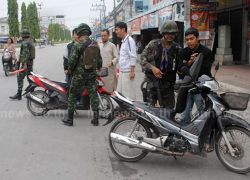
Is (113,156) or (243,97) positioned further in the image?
(113,156)

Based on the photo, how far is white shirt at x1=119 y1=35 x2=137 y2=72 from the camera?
25.1 ft

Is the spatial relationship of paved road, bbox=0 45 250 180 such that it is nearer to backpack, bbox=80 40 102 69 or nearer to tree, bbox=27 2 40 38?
backpack, bbox=80 40 102 69

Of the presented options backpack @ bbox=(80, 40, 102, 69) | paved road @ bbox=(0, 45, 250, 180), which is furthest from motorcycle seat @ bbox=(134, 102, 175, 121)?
backpack @ bbox=(80, 40, 102, 69)

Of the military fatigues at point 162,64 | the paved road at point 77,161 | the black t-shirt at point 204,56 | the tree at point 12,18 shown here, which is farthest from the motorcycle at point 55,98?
the tree at point 12,18

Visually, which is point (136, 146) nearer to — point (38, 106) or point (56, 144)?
point (56, 144)

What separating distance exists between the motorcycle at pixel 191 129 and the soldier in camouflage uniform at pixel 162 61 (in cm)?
69

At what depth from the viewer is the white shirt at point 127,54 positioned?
766cm

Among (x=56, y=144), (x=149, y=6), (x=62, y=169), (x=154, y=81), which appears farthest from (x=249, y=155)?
(x=149, y=6)

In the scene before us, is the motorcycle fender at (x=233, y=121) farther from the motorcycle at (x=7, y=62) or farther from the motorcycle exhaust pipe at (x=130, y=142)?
the motorcycle at (x=7, y=62)

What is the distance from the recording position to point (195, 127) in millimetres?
5117

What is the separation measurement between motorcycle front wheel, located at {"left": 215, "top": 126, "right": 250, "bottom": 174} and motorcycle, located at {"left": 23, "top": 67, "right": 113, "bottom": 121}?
3475 mm

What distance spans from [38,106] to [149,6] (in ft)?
105

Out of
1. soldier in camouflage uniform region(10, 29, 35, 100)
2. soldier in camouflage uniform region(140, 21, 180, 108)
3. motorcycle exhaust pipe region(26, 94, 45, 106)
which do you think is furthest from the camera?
soldier in camouflage uniform region(10, 29, 35, 100)

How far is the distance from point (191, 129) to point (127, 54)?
9.60ft
